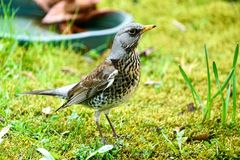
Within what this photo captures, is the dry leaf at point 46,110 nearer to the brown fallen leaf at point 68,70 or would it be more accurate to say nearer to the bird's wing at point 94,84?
the bird's wing at point 94,84

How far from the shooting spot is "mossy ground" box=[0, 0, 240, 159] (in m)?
A: 4.22

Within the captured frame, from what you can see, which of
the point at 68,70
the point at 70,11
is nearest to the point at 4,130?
the point at 68,70

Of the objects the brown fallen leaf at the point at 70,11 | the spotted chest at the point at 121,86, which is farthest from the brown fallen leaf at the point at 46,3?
the spotted chest at the point at 121,86

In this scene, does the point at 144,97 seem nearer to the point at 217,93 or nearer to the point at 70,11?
the point at 217,93

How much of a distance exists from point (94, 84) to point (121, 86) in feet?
0.99

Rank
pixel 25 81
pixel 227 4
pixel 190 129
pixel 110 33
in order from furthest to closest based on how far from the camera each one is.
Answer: pixel 227 4
pixel 110 33
pixel 25 81
pixel 190 129

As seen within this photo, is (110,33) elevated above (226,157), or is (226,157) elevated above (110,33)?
(110,33)

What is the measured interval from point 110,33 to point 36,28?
1101 millimetres

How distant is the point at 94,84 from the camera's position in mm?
4445

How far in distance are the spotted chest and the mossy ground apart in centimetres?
34

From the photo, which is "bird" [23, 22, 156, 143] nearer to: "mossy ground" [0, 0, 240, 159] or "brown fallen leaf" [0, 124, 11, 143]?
"mossy ground" [0, 0, 240, 159]

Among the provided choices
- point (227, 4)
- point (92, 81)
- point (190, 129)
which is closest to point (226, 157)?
point (190, 129)

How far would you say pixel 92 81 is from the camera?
14.8ft

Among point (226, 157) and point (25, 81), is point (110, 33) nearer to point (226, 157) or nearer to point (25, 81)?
point (25, 81)
